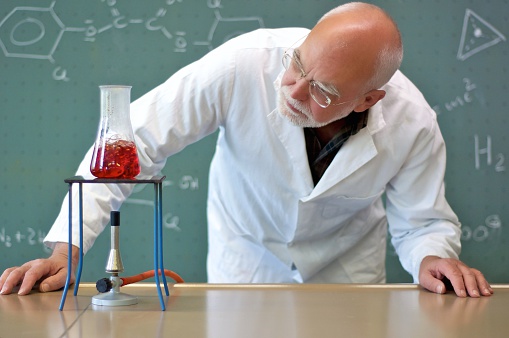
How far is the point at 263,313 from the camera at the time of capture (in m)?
1.33

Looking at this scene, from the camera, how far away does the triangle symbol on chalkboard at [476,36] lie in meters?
2.90

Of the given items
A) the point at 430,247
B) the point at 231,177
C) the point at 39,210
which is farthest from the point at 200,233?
the point at 430,247

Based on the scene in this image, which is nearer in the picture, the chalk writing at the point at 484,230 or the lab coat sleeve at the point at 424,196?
the lab coat sleeve at the point at 424,196

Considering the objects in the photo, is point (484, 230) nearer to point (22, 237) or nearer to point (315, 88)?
point (315, 88)

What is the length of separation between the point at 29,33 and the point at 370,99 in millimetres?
1586

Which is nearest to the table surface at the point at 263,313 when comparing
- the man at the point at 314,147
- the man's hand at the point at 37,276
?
the man's hand at the point at 37,276

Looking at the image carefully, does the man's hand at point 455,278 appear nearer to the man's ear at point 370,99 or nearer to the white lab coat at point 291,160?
the white lab coat at point 291,160

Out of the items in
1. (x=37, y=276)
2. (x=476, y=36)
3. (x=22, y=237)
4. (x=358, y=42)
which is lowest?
(x=22, y=237)

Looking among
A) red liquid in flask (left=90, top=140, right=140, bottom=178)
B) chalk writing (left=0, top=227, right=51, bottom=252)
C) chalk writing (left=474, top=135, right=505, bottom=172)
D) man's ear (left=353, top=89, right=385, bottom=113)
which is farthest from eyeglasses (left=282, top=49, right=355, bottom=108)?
chalk writing (left=0, top=227, right=51, bottom=252)

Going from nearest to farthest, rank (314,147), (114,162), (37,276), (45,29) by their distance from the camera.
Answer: (114,162) → (37,276) → (314,147) → (45,29)

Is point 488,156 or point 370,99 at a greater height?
point 370,99

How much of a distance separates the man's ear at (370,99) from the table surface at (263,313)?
0.48 metres

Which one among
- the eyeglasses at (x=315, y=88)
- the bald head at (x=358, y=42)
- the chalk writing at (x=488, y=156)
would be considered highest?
the bald head at (x=358, y=42)

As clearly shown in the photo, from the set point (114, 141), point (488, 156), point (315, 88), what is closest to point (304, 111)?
point (315, 88)
